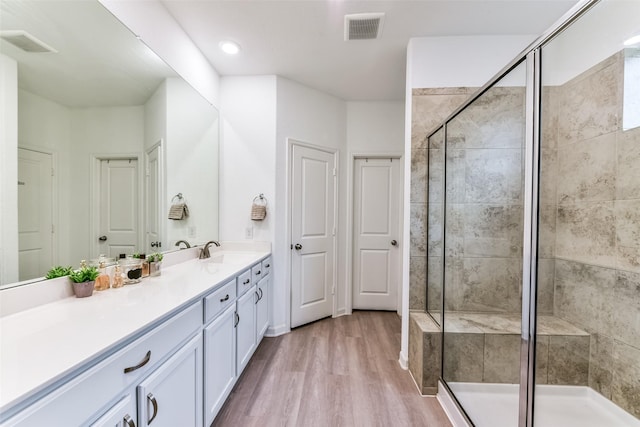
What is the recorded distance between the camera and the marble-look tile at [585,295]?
1.59 m

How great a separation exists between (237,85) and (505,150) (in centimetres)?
253

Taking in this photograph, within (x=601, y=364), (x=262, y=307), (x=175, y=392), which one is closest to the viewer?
(x=175, y=392)

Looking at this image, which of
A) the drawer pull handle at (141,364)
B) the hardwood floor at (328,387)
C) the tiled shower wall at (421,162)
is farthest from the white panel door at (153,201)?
the tiled shower wall at (421,162)

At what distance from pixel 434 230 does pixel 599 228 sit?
3.16 ft

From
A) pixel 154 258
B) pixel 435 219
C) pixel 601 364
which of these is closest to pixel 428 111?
pixel 435 219

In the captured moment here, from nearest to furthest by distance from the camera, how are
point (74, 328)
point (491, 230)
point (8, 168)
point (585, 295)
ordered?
point (74, 328)
point (8, 168)
point (585, 295)
point (491, 230)

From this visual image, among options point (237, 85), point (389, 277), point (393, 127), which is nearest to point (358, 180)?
point (393, 127)

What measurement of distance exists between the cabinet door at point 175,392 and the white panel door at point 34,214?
2.32 feet

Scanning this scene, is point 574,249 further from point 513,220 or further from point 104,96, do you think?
point 104,96

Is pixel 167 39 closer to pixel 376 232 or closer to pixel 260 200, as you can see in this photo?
pixel 260 200

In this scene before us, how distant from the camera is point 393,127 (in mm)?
3348

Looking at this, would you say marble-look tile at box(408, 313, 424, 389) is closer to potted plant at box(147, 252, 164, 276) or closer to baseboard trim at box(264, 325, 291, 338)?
baseboard trim at box(264, 325, 291, 338)

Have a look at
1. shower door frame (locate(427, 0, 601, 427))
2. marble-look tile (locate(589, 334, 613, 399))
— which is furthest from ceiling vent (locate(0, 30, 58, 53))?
marble-look tile (locate(589, 334, 613, 399))

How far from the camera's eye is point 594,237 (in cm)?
165
